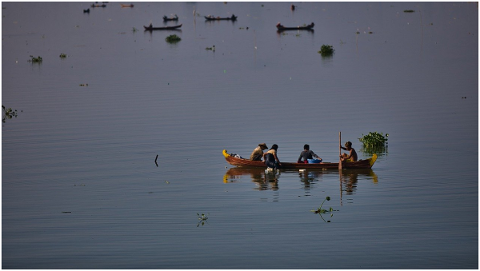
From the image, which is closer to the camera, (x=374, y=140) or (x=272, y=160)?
(x=272, y=160)

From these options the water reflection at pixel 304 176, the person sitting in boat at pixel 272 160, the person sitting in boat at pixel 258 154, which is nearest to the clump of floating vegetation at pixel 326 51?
the person sitting in boat at pixel 258 154

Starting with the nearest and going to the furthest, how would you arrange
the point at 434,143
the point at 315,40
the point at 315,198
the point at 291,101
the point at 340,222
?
the point at 340,222 < the point at 315,198 < the point at 434,143 < the point at 291,101 < the point at 315,40

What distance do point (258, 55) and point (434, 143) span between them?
149ft

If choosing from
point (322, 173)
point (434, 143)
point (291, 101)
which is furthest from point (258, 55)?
point (322, 173)

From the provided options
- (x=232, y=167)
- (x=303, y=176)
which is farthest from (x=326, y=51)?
(x=303, y=176)

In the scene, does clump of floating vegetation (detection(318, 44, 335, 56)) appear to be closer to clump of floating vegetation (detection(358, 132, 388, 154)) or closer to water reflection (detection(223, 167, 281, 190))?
clump of floating vegetation (detection(358, 132, 388, 154))

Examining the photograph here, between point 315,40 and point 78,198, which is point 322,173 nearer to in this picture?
point 78,198

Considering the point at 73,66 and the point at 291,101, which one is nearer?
the point at 291,101

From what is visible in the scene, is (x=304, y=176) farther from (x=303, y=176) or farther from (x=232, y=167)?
(x=232, y=167)

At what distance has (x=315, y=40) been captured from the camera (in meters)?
93.0

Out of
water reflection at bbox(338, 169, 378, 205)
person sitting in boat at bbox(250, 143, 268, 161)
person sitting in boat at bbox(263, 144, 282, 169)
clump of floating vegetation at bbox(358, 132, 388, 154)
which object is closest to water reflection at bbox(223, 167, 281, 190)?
person sitting in boat at bbox(263, 144, 282, 169)

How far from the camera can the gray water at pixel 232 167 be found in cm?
1978

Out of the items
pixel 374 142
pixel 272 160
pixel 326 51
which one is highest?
pixel 326 51

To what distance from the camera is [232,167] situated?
2928 centimetres
